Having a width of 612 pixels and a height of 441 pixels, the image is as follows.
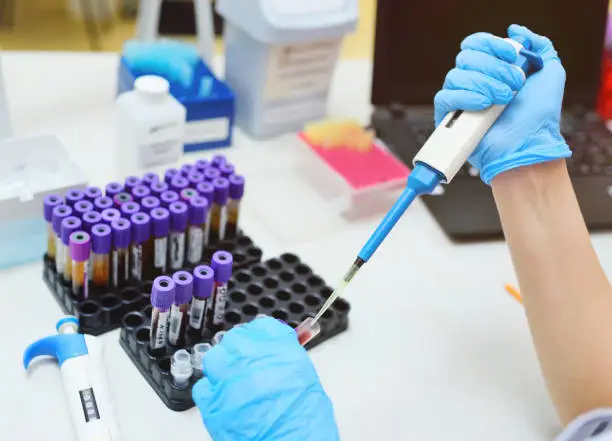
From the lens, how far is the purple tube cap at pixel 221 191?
2.89ft

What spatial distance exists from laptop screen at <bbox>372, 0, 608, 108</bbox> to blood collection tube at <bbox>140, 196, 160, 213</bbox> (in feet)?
1.57

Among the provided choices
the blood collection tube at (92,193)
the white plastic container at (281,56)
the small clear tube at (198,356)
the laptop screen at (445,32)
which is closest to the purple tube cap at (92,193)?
the blood collection tube at (92,193)

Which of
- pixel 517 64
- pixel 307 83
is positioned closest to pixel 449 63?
pixel 307 83

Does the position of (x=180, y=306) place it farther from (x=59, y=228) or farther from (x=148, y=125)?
(x=148, y=125)

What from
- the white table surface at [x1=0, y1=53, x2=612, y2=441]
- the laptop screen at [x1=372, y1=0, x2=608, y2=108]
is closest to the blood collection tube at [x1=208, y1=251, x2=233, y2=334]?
Answer: the white table surface at [x1=0, y1=53, x2=612, y2=441]

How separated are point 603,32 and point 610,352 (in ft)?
2.30

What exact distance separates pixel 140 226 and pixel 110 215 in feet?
0.13

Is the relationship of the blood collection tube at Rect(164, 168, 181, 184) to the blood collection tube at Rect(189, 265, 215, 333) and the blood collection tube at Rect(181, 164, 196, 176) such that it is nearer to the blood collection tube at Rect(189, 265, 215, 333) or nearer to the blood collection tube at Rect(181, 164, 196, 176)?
the blood collection tube at Rect(181, 164, 196, 176)

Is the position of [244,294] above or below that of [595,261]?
below

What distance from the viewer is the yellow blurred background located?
8.32 ft

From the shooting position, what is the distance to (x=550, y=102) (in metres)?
0.75

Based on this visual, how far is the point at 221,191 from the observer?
34.8 inches

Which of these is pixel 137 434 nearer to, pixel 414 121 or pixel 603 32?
pixel 414 121

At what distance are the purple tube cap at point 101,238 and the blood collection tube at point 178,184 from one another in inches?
4.6
